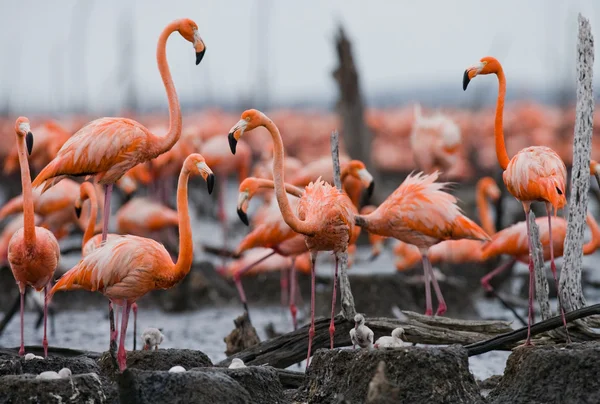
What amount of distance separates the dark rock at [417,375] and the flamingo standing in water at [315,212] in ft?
3.53

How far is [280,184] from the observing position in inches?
241

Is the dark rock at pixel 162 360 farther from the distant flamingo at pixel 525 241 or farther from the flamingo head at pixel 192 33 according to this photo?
the distant flamingo at pixel 525 241

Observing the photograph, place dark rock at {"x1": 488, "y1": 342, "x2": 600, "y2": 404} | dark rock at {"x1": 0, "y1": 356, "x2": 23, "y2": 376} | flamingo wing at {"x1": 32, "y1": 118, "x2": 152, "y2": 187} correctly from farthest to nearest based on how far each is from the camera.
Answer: flamingo wing at {"x1": 32, "y1": 118, "x2": 152, "y2": 187} → dark rock at {"x1": 0, "y1": 356, "x2": 23, "y2": 376} → dark rock at {"x1": 488, "y1": 342, "x2": 600, "y2": 404}

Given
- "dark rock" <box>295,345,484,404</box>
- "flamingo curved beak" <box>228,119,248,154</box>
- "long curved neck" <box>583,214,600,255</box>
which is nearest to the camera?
"dark rock" <box>295,345,484,404</box>

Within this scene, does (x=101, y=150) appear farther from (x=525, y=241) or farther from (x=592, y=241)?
(x=592, y=241)

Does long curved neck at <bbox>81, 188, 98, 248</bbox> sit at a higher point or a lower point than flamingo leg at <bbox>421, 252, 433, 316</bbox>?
higher

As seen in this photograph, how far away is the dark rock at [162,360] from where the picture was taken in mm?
5688

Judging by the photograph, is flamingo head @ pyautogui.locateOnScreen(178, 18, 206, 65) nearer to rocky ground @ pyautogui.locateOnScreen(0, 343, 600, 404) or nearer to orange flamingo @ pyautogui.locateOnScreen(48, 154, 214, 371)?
orange flamingo @ pyautogui.locateOnScreen(48, 154, 214, 371)

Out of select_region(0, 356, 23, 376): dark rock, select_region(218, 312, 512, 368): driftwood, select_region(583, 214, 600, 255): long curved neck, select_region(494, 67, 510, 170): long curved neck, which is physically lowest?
select_region(218, 312, 512, 368): driftwood

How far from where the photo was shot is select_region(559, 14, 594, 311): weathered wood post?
249 inches

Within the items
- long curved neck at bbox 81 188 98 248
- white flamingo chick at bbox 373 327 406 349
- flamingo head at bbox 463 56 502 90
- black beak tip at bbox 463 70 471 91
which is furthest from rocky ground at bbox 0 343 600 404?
long curved neck at bbox 81 188 98 248

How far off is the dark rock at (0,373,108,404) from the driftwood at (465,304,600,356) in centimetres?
219

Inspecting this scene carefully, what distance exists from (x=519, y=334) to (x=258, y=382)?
5.18 ft

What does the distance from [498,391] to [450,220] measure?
203 cm
